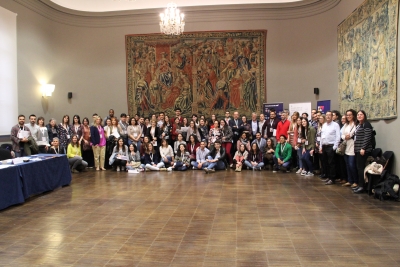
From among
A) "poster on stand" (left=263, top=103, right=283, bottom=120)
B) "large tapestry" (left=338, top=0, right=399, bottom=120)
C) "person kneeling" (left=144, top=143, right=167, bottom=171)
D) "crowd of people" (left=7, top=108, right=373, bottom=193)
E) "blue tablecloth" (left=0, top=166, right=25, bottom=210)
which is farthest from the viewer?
"poster on stand" (left=263, top=103, right=283, bottom=120)

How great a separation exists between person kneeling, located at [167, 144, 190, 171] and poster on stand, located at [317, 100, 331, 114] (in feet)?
14.7

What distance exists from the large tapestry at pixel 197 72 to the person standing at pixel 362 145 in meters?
5.76

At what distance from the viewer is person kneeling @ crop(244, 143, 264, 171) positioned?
1036cm

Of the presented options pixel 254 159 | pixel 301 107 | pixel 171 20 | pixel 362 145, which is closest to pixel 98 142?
A: pixel 171 20

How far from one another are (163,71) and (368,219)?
954cm

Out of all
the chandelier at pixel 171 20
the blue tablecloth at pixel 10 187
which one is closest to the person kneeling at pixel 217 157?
the chandelier at pixel 171 20

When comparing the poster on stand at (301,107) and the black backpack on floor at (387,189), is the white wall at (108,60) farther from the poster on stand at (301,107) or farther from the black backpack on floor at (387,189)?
the black backpack on floor at (387,189)

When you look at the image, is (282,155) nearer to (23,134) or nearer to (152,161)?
(152,161)

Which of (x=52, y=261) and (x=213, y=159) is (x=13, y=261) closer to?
(x=52, y=261)

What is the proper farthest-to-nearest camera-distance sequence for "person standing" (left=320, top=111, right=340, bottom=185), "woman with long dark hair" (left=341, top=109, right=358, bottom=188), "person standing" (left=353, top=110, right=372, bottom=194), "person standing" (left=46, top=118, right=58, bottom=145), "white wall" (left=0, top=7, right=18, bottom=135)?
"person standing" (left=46, top=118, right=58, bottom=145), "white wall" (left=0, top=7, right=18, bottom=135), "person standing" (left=320, top=111, right=340, bottom=185), "woman with long dark hair" (left=341, top=109, right=358, bottom=188), "person standing" (left=353, top=110, right=372, bottom=194)

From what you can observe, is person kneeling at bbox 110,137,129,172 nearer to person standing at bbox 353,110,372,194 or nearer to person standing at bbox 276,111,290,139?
person standing at bbox 276,111,290,139

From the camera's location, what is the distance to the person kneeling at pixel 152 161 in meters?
10.3

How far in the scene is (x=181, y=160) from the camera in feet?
34.4

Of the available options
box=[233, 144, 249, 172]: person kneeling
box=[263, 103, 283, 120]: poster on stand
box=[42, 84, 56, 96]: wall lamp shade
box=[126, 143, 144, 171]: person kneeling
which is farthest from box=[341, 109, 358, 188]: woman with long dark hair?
box=[42, 84, 56, 96]: wall lamp shade
